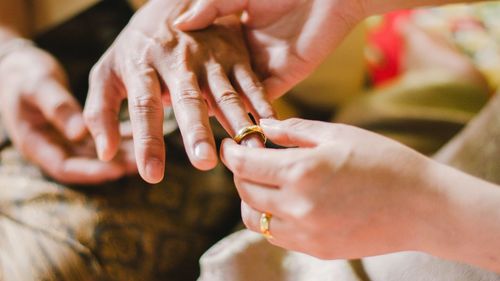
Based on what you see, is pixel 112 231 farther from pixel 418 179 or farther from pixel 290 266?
pixel 418 179

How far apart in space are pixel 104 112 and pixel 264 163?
37 cm

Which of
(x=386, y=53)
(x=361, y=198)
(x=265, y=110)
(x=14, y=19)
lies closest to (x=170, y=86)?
(x=265, y=110)

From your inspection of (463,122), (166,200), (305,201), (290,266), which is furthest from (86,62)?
(463,122)

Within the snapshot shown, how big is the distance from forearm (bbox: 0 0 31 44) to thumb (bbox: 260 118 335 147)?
80cm

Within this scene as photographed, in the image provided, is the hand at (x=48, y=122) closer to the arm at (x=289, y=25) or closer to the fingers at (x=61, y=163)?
the fingers at (x=61, y=163)

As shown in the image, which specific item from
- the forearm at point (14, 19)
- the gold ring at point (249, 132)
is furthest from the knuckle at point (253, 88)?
the forearm at point (14, 19)

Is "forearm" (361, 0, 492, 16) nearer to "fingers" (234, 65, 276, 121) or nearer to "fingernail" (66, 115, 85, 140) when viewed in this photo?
"fingers" (234, 65, 276, 121)

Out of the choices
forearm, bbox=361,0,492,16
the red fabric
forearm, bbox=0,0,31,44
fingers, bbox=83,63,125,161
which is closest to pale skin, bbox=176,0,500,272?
fingers, bbox=83,63,125,161

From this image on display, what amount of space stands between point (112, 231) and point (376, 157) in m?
0.52

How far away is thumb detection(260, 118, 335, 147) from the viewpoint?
1.89 feet

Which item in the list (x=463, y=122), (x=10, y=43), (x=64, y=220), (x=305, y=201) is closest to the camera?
(x=305, y=201)

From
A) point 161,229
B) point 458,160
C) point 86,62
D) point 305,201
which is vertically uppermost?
point 305,201

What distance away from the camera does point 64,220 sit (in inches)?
34.4

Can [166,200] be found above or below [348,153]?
below
